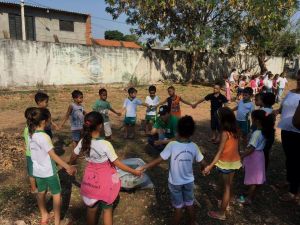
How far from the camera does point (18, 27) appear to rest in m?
24.4

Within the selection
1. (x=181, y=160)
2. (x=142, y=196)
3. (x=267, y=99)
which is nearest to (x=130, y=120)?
(x=142, y=196)

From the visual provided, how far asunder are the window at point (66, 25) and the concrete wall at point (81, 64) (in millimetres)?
10177

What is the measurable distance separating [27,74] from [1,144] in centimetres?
966

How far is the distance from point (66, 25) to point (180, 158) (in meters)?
25.7

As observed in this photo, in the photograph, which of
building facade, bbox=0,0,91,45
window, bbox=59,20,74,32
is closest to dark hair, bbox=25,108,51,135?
building facade, bbox=0,0,91,45

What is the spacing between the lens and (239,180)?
5.24 metres

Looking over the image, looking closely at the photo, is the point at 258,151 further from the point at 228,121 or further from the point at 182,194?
the point at 182,194

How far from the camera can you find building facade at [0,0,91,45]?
2356 cm

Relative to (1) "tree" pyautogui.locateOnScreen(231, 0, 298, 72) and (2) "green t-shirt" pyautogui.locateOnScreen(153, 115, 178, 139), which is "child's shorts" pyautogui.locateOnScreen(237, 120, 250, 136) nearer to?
(2) "green t-shirt" pyautogui.locateOnScreen(153, 115, 178, 139)

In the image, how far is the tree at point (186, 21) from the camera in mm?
17422

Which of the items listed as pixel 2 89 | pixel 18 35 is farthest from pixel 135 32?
pixel 18 35

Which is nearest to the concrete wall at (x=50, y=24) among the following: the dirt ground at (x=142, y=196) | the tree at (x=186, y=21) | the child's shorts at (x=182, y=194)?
the tree at (x=186, y=21)

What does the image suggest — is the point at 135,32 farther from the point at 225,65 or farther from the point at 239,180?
the point at 239,180

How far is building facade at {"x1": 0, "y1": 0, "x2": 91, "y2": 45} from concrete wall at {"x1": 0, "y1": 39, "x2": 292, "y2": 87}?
360 inches
